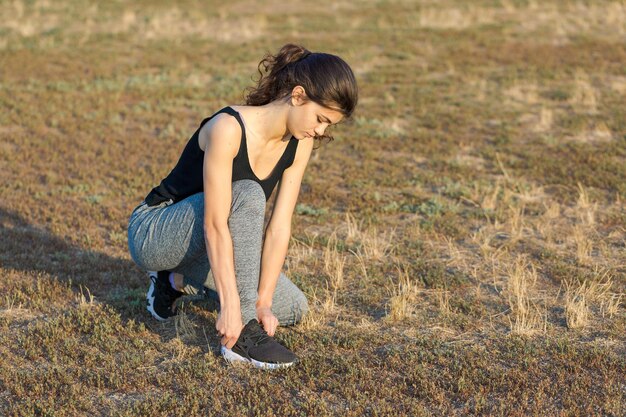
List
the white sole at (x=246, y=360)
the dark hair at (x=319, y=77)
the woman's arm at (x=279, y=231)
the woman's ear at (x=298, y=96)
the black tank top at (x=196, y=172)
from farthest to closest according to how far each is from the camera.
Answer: the woman's arm at (x=279, y=231) → the black tank top at (x=196, y=172) → the white sole at (x=246, y=360) → the woman's ear at (x=298, y=96) → the dark hair at (x=319, y=77)

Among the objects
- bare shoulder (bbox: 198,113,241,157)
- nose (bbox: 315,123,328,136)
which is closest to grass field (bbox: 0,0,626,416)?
bare shoulder (bbox: 198,113,241,157)

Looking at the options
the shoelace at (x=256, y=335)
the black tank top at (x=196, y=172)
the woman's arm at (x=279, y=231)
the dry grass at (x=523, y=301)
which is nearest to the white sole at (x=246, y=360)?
the shoelace at (x=256, y=335)

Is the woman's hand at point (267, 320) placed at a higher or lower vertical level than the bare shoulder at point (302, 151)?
lower

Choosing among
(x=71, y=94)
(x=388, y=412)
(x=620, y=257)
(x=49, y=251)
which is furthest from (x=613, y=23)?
(x=388, y=412)

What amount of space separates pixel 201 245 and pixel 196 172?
549 millimetres

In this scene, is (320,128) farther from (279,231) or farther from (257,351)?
(257,351)

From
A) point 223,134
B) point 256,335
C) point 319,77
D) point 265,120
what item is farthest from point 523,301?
point 223,134

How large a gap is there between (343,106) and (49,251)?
403 centimetres

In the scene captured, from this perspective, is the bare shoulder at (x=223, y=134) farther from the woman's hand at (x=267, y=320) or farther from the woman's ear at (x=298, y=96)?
the woman's hand at (x=267, y=320)

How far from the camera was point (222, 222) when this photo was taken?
5.29 m

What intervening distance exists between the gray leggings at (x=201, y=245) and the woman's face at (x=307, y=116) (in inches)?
21.0

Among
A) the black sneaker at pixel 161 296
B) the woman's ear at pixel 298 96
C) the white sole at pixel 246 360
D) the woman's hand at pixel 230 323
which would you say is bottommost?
the white sole at pixel 246 360

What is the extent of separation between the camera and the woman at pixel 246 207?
5234mm

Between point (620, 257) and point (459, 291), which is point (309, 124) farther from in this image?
point (620, 257)
